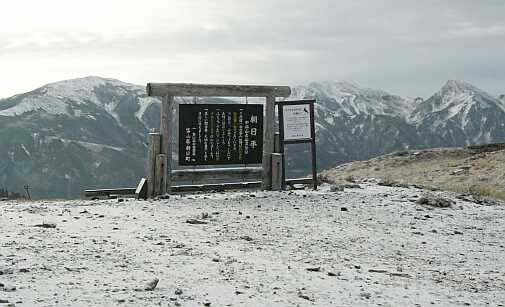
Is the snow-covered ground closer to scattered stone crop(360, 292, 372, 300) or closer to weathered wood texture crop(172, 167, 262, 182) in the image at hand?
scattered stone crop(360, 292, 372, 300)

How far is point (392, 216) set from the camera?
14.3 m

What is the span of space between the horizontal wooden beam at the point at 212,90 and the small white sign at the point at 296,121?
2.37ft

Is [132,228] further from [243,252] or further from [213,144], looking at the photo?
[213,144]

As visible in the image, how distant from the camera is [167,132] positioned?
1703 cm

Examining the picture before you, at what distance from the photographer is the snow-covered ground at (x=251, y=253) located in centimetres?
748

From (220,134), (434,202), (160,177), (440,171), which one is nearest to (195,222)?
(160,177)

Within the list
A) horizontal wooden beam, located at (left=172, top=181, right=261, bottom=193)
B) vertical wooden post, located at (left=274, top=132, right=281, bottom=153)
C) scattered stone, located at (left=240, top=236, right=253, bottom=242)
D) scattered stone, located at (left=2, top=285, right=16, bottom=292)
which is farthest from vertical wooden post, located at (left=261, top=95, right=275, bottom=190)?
scattered stone, located at (left=2, top=285, right=16, bottom=292)

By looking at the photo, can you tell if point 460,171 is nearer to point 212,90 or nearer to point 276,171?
point 276,171

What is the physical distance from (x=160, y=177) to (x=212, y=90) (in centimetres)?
327

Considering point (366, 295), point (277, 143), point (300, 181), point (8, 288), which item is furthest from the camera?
point (300, 181)

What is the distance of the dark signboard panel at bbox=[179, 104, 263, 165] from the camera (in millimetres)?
17328

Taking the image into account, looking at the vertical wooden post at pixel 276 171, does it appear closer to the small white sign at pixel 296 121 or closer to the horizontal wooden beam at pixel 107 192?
the small white sign at pixel 296 121

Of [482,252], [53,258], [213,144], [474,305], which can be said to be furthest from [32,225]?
[482,252]

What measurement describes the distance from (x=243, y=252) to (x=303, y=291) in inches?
95.1
